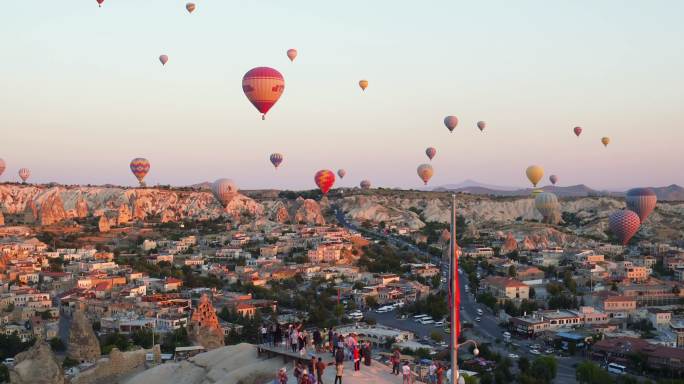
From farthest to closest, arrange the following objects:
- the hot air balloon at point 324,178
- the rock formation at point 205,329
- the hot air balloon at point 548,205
→ the hot air balloon at point 548,205, the hot air balloon at point 324,178, the rock formation at point 205,329

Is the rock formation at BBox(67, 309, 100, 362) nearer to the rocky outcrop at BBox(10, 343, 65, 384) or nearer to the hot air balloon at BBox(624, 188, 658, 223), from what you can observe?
the rocky outcrop at BBox(10, 343, 65, 384)

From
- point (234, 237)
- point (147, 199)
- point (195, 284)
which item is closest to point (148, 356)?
point (195, 284)

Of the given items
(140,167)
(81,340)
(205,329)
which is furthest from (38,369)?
(140,167)

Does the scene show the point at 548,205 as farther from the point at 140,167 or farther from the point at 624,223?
the point at 140,167

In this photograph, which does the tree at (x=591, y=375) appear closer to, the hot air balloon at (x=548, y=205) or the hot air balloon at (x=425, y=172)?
the hot air balloon at (x=425, y=172)

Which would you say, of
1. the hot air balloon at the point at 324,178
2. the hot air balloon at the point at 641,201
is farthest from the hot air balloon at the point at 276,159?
the hot air balloon at the point at 641,201
